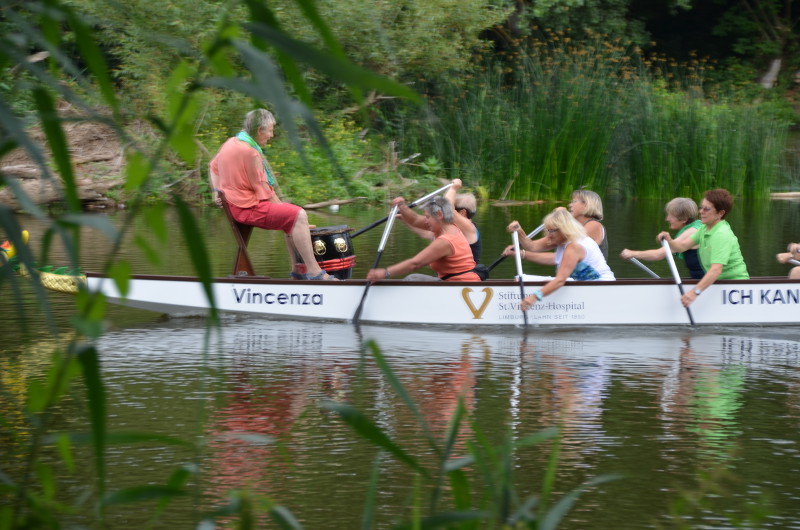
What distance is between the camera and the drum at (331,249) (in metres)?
9.41

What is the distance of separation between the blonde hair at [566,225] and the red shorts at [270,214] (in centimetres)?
197

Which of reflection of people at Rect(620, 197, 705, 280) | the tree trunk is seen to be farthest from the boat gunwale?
the tree trunk

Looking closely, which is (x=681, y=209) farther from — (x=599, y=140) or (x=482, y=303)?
(x=599, y=140)

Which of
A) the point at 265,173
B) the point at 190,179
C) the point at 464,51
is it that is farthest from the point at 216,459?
the point at 464,51

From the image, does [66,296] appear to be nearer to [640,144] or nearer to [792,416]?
[792,416]

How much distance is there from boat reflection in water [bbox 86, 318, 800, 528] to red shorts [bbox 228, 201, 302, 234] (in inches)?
31.6

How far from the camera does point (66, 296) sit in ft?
35.3

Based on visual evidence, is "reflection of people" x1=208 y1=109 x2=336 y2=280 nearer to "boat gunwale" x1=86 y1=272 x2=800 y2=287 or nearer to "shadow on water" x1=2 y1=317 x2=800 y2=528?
"boat gunwale" x1=86 y1=272 x2=800 y2=287

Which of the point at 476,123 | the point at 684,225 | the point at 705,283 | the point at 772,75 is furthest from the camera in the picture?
the point at 772,75

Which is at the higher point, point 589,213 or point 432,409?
point 589,213

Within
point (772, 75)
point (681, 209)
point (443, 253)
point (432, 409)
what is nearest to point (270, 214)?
point (443, 253)

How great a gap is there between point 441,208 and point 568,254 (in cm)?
103

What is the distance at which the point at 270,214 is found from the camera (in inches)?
360

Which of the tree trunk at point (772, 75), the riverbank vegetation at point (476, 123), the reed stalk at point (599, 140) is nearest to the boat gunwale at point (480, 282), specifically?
the riverbank vegetation at point (476, 123)
